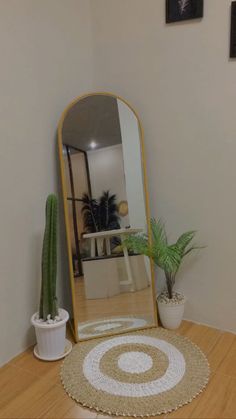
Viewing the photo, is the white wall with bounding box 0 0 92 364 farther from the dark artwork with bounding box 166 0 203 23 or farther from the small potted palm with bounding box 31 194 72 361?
the dark artwork with bounding box 166 0 203 23

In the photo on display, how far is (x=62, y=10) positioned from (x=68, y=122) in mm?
688

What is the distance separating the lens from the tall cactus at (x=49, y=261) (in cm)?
154

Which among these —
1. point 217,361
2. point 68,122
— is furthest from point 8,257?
point 217,361

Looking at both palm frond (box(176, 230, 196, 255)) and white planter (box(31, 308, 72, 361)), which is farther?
palm frond (box(176, 230, 196, 255))

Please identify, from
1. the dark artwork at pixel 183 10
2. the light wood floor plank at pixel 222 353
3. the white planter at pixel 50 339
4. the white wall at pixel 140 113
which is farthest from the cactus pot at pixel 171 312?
the dark artwork at pixel 183 10

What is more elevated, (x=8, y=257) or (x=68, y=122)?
(x=68, y=122)

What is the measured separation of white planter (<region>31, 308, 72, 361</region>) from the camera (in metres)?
1.54

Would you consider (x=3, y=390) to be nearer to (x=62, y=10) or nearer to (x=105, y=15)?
(x=62, y=10)

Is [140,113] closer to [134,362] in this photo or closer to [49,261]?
[49,261]

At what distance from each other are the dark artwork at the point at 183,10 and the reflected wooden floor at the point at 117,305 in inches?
62.4

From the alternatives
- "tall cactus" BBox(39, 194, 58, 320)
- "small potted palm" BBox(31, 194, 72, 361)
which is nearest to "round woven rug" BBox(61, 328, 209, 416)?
"small potted palm" BBox(31, 194, 72, 361)

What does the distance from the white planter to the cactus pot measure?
581 mm

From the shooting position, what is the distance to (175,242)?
1926 millimetres

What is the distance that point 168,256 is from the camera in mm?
1738
